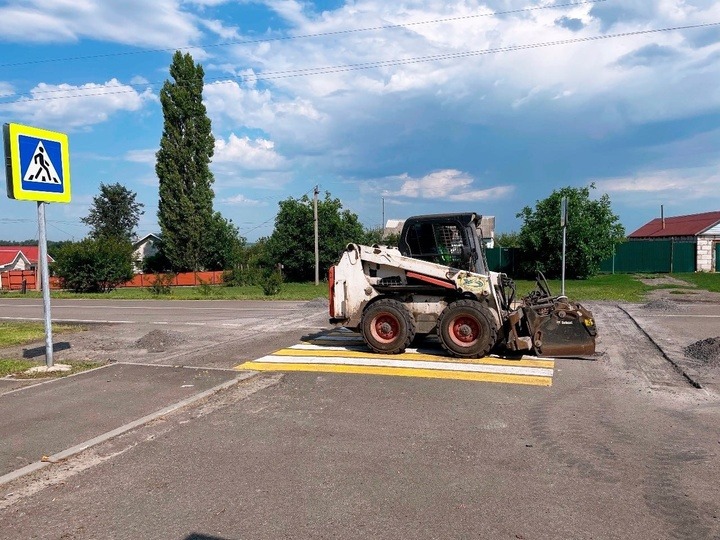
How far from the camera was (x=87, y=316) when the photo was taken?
1878cm

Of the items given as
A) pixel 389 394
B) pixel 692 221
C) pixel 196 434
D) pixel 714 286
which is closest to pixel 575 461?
pixel 389 394

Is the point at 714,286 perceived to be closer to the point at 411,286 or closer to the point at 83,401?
the point at 411,286

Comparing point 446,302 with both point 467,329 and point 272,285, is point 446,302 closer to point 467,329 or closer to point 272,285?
point 467,329

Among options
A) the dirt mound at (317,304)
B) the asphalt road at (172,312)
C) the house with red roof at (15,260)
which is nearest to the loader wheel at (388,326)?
the asphalt road at (172,312)

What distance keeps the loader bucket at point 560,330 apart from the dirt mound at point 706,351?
1.76 m

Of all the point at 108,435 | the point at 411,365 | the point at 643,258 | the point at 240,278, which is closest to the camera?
the point at 108,435

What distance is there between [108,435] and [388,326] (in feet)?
17.6

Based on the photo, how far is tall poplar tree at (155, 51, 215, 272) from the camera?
46.3 m

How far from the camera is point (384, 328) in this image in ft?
33.0

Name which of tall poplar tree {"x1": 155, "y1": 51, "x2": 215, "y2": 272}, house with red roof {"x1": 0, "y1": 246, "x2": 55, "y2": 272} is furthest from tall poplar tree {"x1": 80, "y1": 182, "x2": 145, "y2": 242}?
tall poplar tree {"x1": 155, "y1": 51, "x2": 215, "y2": 272}

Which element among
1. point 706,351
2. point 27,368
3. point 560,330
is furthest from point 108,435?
point 706,351

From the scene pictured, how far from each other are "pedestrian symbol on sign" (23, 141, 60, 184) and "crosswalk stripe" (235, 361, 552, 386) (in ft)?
13.6

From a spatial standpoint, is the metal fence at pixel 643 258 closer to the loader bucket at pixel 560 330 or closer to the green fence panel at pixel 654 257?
the green fence panel at pixel 654 257

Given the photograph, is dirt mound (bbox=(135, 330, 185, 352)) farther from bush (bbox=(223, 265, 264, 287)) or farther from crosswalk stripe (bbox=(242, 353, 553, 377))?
bush (bbox=(223, 265, 264, 287))
